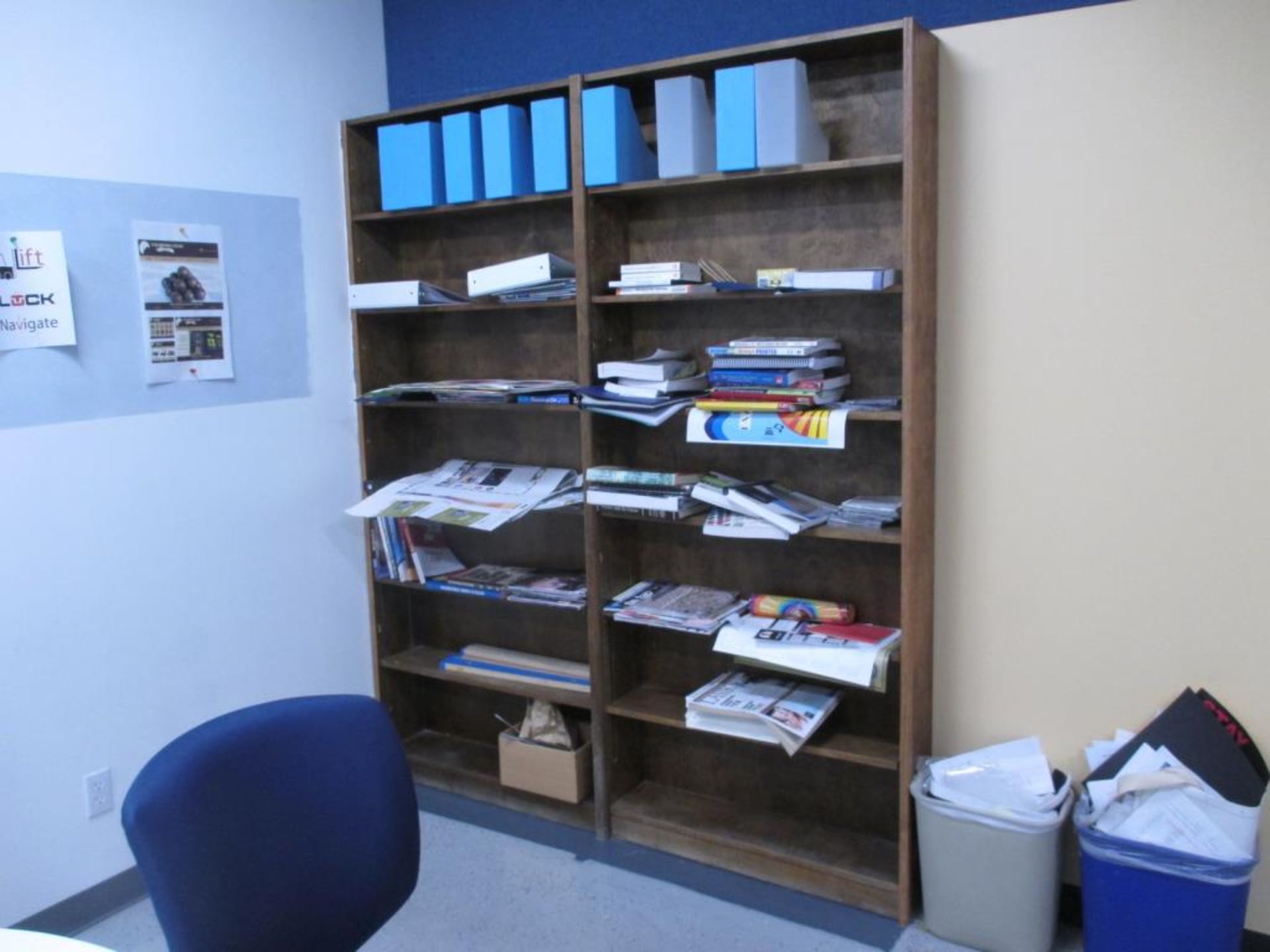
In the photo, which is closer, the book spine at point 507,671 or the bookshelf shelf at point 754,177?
the bookshelf shelf at point 754,177

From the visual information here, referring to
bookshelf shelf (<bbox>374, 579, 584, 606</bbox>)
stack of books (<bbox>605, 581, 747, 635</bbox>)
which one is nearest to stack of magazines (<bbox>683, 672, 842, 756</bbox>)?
stack of books (<bbox>605, 581, 747, 635</bbox>)

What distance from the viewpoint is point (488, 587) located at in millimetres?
3158

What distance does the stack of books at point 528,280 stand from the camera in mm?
2809

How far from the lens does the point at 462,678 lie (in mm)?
3281

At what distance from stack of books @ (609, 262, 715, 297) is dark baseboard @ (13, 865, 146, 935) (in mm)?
1897

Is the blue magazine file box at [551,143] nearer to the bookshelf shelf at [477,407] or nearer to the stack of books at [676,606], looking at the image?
the bookshelf shelf at [477,407]

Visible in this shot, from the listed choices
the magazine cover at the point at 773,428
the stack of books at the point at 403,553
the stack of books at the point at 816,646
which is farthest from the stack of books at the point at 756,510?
the stack of books at the point at 403,553

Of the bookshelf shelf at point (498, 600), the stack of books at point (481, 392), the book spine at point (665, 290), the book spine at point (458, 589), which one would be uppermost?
the book spine at point (665, 290)

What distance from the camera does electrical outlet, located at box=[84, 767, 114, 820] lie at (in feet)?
8.87

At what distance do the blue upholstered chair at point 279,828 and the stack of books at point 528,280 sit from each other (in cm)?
144

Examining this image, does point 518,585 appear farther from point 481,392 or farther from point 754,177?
point 754,177

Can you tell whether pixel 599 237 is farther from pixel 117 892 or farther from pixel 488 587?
pixel 117 892

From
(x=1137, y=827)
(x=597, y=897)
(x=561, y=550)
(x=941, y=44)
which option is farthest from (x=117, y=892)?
(x=941, y=44)

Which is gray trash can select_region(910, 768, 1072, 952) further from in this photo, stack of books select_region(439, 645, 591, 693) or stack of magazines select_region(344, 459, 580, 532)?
stack of magazines select_region(344, 459, 580, 532)
